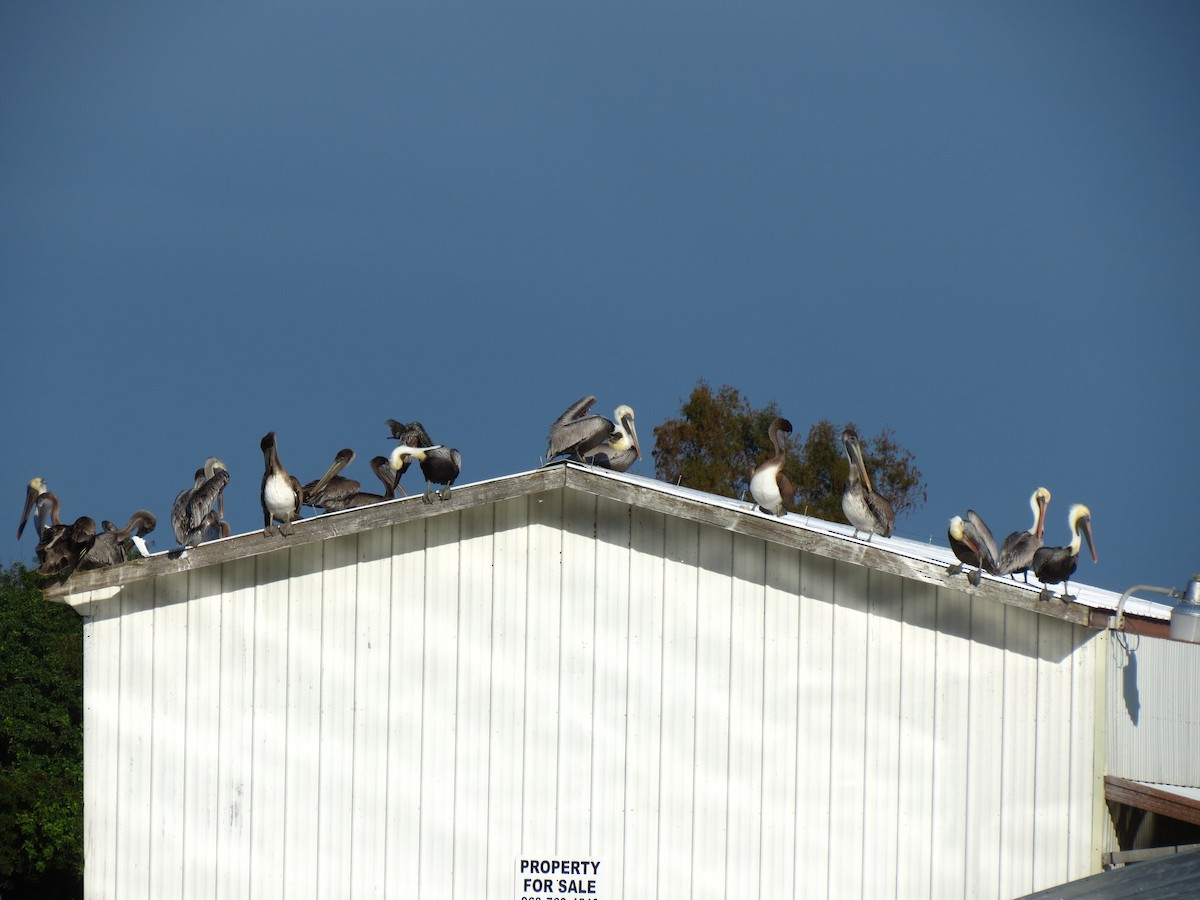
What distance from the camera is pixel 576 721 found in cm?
1263

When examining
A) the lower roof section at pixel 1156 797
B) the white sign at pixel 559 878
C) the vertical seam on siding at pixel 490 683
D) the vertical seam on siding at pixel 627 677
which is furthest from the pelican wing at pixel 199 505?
the lower roof section at pixel 1156 797

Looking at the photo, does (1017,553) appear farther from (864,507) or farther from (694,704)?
(694,704)

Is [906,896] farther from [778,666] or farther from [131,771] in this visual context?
[131,771]

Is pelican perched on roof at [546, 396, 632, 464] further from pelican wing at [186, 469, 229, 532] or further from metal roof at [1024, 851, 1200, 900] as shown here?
metal roof at [1024, 851, 1200, 900]

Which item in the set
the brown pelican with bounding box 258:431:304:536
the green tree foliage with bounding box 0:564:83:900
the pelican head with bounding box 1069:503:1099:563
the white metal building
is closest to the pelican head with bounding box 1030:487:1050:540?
the pelican head with bounding box 1069:503:1099:563

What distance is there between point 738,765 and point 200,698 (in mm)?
4407

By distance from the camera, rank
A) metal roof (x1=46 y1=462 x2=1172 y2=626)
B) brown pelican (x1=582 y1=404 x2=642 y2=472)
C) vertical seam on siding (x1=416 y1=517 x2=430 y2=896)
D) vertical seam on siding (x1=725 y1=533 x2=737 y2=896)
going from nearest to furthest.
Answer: metal roof (x1=46 y1=462 x2=1172 y2=626)
vertical seam on siding (x1=725 y1=533 x2=737 y2=896)
vertical seam on siding (x1=416 y1=517 x2=430 y2=896)
brown pelican (x1=582 y1=404 x2=642 y2=472)

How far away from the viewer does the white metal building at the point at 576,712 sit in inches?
488

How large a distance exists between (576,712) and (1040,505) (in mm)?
9467

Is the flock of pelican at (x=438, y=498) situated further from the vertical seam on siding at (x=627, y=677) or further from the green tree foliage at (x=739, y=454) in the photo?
the green tree foliage at (x=739, y=454)

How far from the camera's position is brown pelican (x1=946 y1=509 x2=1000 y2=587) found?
1312 cm

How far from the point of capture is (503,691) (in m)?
12.7

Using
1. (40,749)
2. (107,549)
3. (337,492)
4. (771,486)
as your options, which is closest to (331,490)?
(337,492)

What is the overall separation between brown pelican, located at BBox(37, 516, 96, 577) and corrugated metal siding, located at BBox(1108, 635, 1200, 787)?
8587 millimetres
